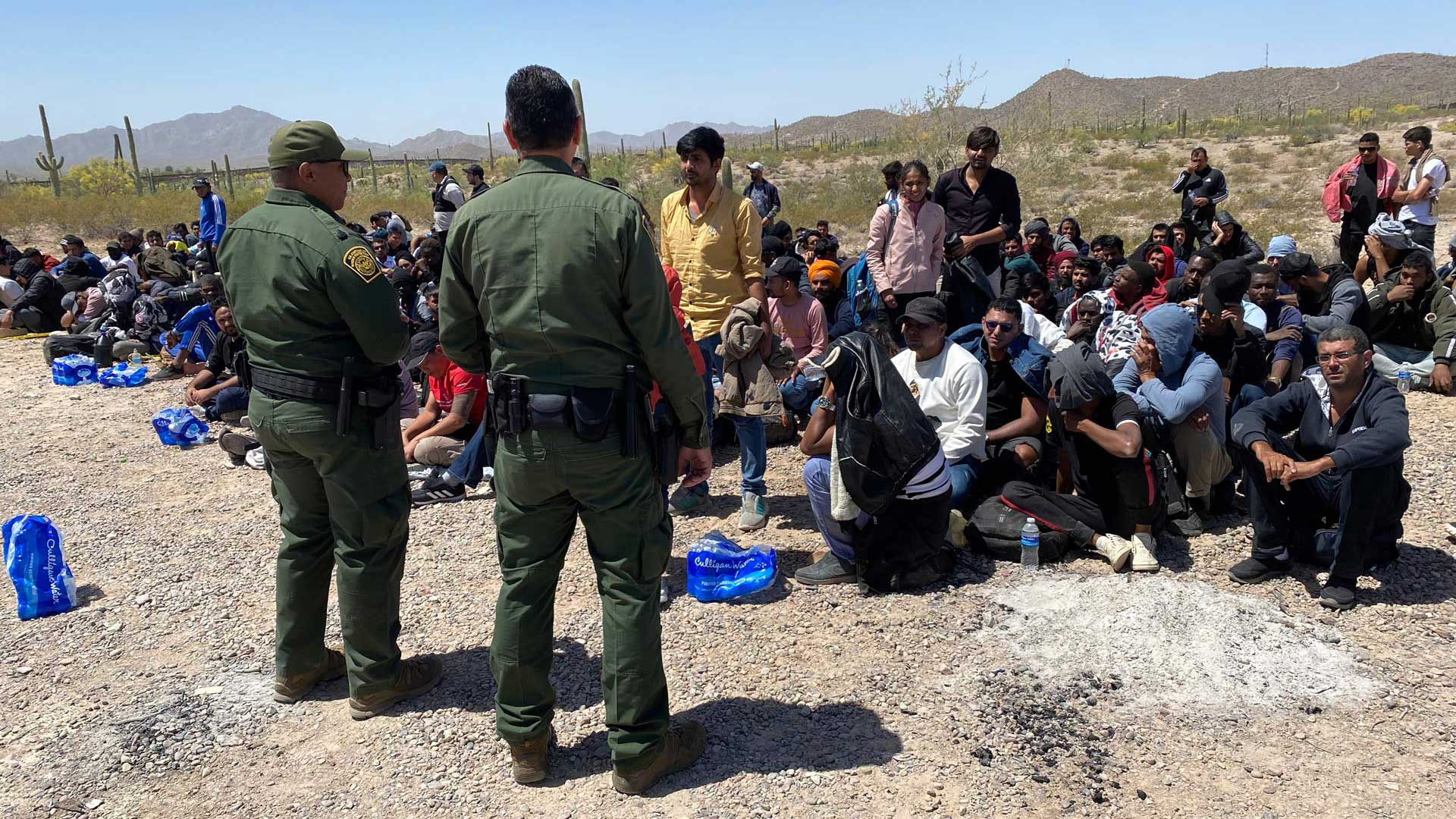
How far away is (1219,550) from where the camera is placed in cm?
407

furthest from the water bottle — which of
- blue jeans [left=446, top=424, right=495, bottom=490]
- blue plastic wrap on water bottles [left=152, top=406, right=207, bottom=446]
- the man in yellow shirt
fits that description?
blue plastic wrap on water bottles [left=152, top=406, right=207, bottom=446]

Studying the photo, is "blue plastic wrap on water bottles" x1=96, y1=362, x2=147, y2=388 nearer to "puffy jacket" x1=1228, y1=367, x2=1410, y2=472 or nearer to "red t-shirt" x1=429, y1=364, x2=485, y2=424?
"red t-shirt" x1=429, y1=364, x2=485, y2=424

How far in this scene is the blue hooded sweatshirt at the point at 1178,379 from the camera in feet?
13.3

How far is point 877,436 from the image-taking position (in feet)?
12.0

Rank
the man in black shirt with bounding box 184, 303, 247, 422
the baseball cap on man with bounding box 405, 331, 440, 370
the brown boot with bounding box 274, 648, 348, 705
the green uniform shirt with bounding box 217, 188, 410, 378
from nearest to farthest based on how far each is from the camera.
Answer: the green uniform shirt with bounding box 217, 188, 410, 378, the brown boot with bounding box 274, 648, 348, 705, the baseball cap on man with bounding box 405, 331, 440, 370, the man in black shirt with bounding box 184, 303, 247, 422

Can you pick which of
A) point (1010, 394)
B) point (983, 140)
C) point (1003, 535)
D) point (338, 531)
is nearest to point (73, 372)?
point (338, 531)

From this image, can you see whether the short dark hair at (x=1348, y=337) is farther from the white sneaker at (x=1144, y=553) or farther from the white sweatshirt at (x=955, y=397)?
the white sweatshirt at (x=955, y=397)

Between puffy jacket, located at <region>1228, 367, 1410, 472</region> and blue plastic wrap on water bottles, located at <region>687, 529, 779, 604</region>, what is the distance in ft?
6.92

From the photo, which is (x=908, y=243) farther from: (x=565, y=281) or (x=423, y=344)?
(x=565, y=281)

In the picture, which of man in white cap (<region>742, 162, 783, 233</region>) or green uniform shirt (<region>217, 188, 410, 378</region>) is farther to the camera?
man in white cap (<region>742, 162, 783, 233</region>)

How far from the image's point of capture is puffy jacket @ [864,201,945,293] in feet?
18.0

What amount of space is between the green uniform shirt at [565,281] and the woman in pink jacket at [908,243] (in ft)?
10.9

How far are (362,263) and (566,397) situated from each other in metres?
0.97

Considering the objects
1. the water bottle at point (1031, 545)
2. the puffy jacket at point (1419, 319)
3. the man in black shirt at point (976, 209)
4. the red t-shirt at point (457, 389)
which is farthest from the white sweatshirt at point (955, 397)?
the puffy jacket at point (1419, 319)
